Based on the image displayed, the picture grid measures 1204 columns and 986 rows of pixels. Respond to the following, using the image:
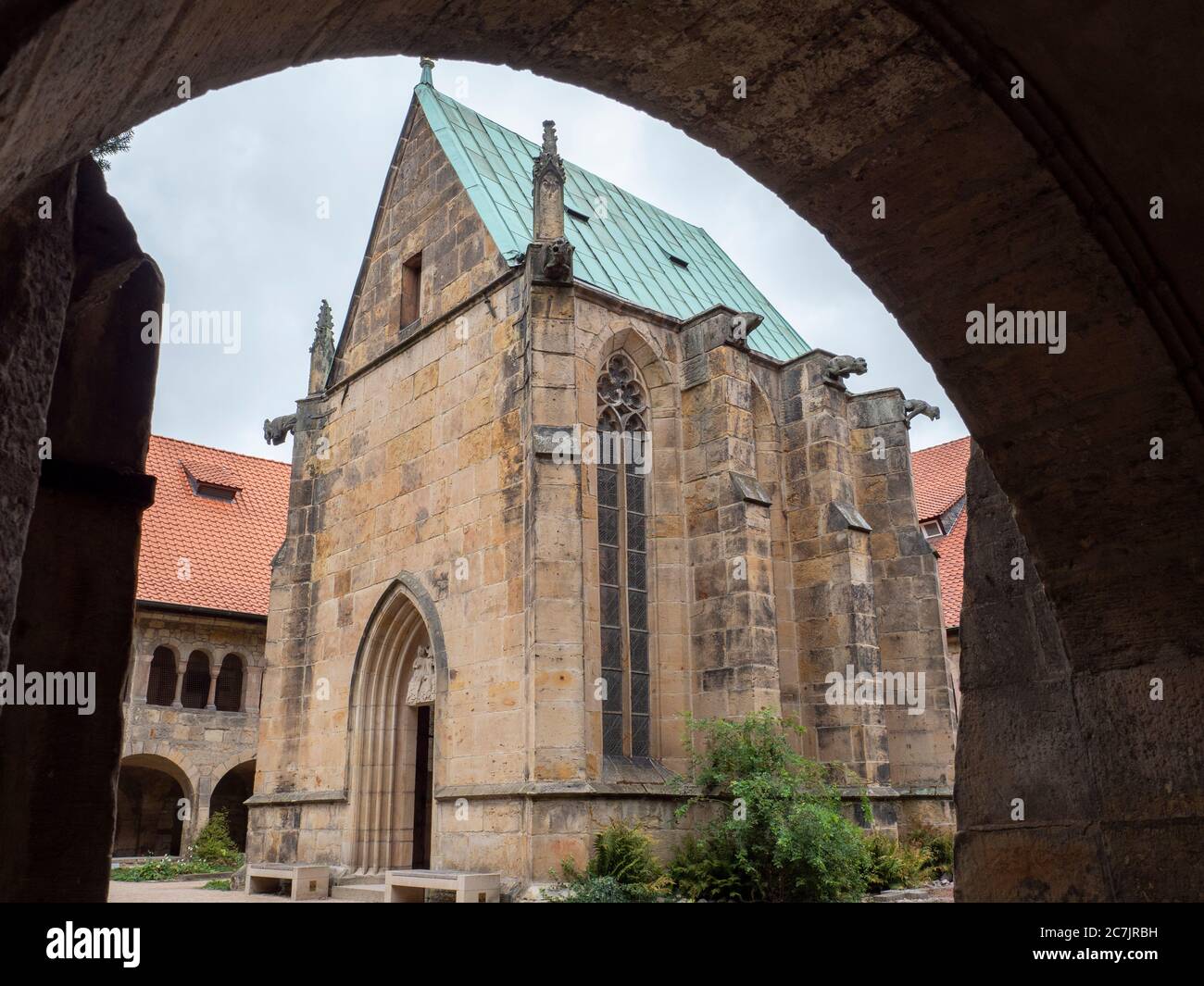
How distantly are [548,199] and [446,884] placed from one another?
8.00m

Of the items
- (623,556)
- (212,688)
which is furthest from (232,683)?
(623,556)

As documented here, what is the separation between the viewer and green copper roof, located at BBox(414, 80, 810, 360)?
1440 centimetres

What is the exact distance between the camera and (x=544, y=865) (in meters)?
10.2

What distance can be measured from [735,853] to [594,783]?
1.69 meters

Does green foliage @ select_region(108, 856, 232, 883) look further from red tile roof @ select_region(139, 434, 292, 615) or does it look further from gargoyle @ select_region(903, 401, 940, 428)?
gargoyle @ select_region(903, 401, 940, 428)

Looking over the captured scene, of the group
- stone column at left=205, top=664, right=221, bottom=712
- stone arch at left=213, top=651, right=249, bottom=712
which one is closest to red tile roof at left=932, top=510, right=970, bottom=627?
stone arch at left=213, top=651, right=249, bottom=712

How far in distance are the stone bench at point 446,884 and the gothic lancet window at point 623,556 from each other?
2217 millimetres

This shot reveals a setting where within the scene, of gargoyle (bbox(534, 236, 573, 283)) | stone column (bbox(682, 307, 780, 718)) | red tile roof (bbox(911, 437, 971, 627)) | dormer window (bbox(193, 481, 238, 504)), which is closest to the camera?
gargoyle (bbox(534, 236, 573, 283))

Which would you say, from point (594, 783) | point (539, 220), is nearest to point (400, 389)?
point (539, 220)

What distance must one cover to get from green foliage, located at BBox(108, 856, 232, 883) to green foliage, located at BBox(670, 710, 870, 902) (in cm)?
979

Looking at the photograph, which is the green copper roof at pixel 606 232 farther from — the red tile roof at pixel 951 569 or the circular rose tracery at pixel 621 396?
the red tile roof at pixel 951 569

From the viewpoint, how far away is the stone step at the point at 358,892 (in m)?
11.9

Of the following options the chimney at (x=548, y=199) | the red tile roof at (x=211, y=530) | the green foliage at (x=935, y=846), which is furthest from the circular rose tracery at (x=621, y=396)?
the red tile roof at (x=211, y=530)
